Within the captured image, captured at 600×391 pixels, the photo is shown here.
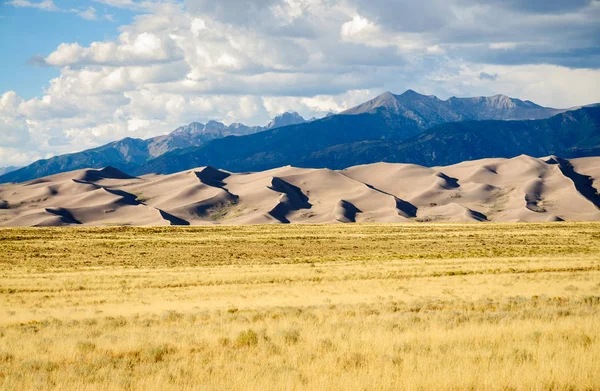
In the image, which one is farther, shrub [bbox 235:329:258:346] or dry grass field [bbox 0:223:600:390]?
shrub [bbox 235:329:258:346]

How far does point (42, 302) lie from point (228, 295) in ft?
33.6

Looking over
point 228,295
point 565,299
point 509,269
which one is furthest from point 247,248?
point 565,299

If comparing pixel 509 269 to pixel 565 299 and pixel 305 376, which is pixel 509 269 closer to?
pixel 565 299

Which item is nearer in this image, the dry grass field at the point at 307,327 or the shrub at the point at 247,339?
the dry grass field at the point at 307,327

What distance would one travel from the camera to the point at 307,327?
18734mm

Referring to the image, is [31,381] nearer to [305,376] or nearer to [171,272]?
[305,376]

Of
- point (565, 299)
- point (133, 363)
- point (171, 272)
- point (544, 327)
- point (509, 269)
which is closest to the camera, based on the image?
point (133, 363)

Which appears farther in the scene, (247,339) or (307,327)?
(307,327)

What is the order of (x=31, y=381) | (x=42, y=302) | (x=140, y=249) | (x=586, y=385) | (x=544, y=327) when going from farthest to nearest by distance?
(x=140, y=249)
(x=42, y=302)
(x=544, y=327)
(x=31, y=381)
(x=586, y=385)

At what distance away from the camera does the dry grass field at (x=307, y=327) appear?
1175cm

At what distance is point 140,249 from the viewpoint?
76.0 meters

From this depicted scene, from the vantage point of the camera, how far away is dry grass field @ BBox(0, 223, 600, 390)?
38.5ft

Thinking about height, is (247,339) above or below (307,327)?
above

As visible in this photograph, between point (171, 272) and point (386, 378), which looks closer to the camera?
point (386, 378)
